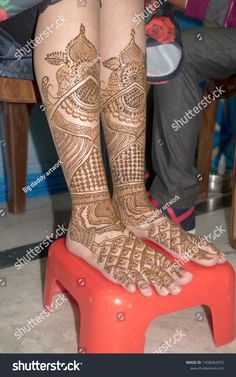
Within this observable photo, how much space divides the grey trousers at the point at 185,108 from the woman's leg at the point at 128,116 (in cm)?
25

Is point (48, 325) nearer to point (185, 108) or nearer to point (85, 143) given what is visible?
point (85, 143)

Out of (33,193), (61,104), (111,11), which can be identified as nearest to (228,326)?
(61,104)

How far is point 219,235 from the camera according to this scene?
140 cm

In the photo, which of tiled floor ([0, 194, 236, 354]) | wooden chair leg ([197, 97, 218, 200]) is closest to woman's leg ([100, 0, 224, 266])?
tiled floor ([0, 194, 236, 354])

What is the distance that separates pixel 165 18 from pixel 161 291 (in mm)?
608

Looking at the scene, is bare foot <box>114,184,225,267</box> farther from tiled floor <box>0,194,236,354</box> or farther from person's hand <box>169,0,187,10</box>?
person's hand <box>169,0,187,10</box>

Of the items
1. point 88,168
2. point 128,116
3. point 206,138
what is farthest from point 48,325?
point 206,138

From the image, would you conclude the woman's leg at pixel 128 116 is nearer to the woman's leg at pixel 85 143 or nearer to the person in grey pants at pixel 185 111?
the woman's leg at pixel 85 143

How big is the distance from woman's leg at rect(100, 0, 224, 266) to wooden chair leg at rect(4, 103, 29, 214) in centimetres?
64

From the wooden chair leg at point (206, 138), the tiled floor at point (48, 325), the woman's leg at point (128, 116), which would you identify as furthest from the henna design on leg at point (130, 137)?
the wooden chair leg at point (206, 138)

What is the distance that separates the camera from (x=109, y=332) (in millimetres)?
734

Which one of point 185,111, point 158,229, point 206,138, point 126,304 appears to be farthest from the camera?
point 206,138

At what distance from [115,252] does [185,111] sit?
51 centimetres

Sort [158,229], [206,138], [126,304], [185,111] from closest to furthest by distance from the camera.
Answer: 1. [126,304]
2. [158,229]
3. [185,111]
4. [206,138]
